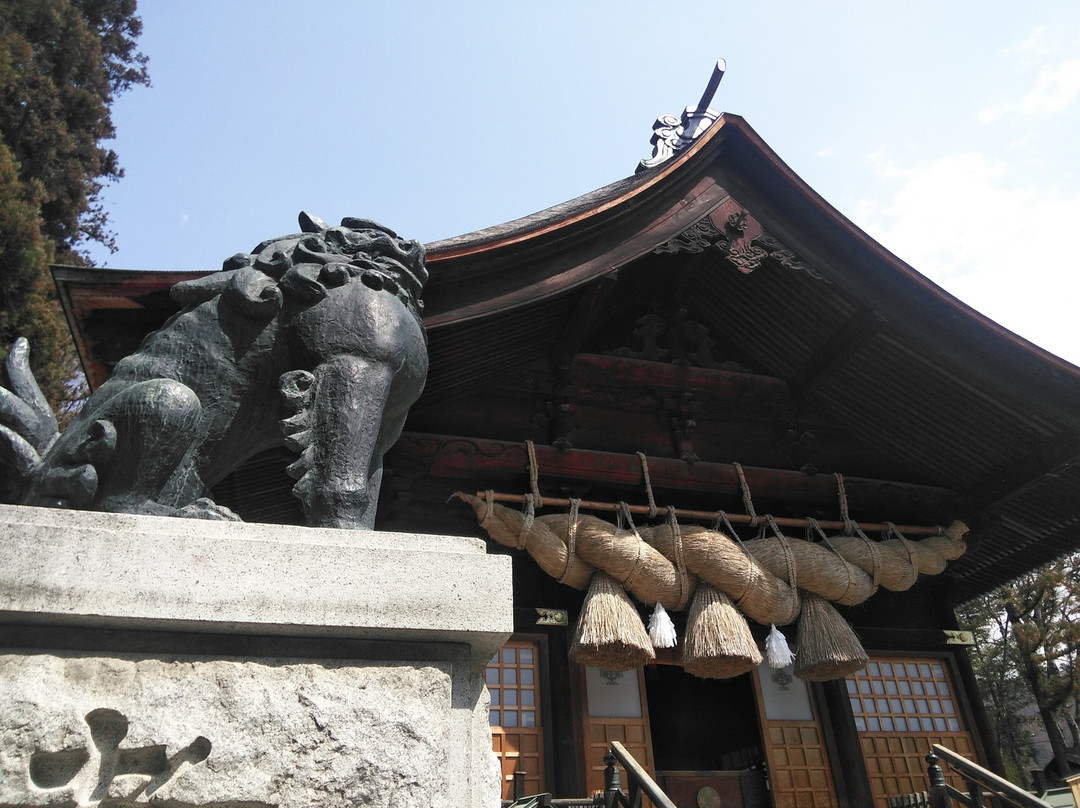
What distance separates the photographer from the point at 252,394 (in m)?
2.26

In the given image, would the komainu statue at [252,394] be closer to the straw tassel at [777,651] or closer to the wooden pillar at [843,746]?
the straw tassel at [777,651]

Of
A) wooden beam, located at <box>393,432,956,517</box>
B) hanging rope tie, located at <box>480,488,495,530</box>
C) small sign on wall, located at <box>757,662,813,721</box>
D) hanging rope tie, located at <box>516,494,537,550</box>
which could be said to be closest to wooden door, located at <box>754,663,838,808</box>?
small sign on wall, located at <box>757,662,813,721</box>

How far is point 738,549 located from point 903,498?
1.89 metres

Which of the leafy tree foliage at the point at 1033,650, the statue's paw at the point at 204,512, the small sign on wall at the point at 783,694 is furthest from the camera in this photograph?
the leafy tree foliage at the point at 1033,650

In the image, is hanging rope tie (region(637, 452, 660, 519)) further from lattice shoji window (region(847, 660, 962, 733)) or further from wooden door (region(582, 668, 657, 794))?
lattice shoji window (region(847, 660, 962, 733))

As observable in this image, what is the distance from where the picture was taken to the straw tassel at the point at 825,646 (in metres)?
4.86

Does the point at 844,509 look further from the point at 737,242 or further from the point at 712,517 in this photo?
the point at 737,242

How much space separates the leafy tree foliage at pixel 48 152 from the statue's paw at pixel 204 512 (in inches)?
421

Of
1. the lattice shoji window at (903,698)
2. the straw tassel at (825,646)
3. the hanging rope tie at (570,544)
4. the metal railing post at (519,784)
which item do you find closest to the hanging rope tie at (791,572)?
the straw tassel at (825,646)

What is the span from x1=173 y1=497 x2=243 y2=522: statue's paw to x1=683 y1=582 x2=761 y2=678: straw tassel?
10.8ft

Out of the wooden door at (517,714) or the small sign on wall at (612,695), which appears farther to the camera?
the small sign on wall at (612,695)

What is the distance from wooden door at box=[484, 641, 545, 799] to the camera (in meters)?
4.84

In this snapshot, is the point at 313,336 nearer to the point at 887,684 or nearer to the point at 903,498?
the point at 903,498

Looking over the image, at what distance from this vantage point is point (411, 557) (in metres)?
1.78
